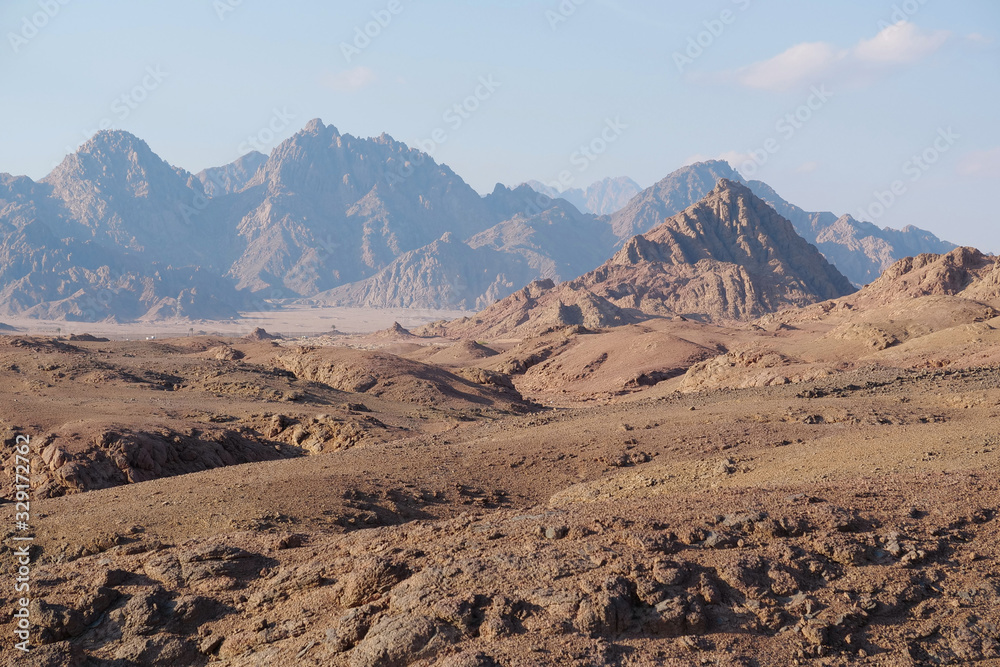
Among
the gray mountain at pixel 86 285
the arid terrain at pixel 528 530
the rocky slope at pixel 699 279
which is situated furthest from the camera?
the gray mountain at pixel 86 285

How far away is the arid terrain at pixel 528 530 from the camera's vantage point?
20.3 feet

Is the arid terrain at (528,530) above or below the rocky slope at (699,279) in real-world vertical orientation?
below

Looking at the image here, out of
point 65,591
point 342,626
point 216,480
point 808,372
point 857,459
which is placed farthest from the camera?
point 808,372

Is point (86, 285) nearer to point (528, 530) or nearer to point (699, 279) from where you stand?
point (699, 279)

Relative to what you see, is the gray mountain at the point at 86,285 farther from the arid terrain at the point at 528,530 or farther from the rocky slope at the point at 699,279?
the arid terrain at the point at 528,530

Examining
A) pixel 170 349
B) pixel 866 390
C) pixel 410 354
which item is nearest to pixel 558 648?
pixel 866 390

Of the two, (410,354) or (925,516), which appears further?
(410,354)

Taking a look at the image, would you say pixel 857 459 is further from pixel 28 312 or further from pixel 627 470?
pixel 28 312

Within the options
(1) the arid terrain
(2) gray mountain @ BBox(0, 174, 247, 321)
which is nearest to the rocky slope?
(1) the arid terrain

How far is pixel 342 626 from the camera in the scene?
6449 millimetres

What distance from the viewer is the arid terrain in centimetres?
619

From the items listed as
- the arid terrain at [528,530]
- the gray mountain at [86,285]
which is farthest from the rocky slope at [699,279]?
the gray mountain at [86,285]

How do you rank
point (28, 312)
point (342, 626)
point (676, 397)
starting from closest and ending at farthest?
point (342, 626)
point (676, 397)
point (28, 312)

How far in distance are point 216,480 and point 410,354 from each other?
186 ft
